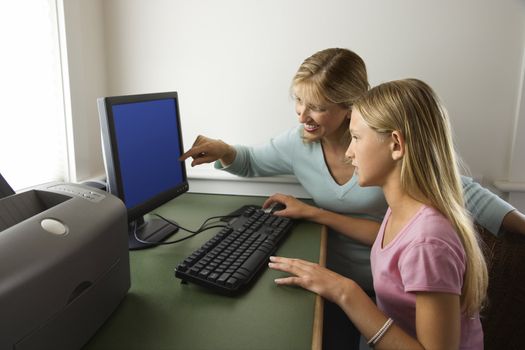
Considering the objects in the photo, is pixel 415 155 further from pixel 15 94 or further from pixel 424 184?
pixel 15 94

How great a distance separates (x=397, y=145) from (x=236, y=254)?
0.42m

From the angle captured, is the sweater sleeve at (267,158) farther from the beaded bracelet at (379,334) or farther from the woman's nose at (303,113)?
the beaded bracelet at (379,334)

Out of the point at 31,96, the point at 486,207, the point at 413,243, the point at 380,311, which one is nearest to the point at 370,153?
the point at 413,243

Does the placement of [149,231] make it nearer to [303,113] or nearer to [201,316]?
[201,316]

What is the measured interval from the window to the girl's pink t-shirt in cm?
108

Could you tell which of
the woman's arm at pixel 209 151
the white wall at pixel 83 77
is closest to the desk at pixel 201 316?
the woman's arm at pixel 209 151

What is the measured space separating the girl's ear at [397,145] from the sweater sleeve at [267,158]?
0.55 meters

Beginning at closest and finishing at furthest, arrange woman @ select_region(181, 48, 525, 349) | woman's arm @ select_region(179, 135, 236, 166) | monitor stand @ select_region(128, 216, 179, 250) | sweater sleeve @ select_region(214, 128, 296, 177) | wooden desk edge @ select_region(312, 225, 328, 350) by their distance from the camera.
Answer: wooden desk edge @ select_region(312, 225, 328, 350) → monitor stand @ select_region(128, 216, 179, 250) → woman @ select_region(181, 48, 525, 349) → woman's arm @ select_region(179, 135, 236, 166) → sweater sleeve @ select_region(214, 128, 296, 177)

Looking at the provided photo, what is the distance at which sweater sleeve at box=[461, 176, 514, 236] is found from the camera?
1.07 m

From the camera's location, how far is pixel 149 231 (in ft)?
3.68

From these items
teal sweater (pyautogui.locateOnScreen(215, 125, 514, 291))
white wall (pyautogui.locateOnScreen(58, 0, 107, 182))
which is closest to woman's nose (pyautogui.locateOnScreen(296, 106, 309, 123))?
teal sweater (pyautogui.locateOnScreen(215, 125, 514, 291))

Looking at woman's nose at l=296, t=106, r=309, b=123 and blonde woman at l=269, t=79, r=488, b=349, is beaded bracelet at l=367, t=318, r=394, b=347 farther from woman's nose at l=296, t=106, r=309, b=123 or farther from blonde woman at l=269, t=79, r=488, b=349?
woman's nose at l=296, t=106, r=309, b=123

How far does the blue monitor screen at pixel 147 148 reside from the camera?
95 cm

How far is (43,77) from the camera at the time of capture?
1312 mm
